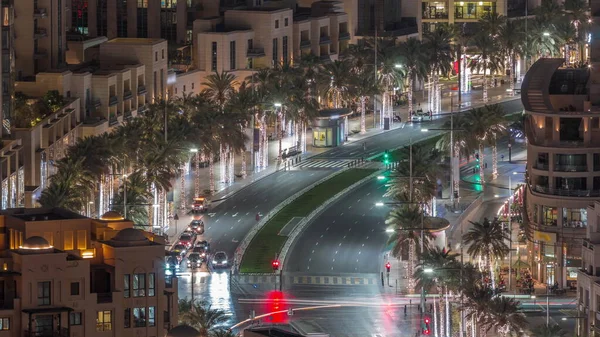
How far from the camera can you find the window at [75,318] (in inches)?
5123

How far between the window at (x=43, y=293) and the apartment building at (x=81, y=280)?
0.05 metres

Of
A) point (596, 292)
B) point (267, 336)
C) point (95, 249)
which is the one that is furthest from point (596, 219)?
point (267, 336)

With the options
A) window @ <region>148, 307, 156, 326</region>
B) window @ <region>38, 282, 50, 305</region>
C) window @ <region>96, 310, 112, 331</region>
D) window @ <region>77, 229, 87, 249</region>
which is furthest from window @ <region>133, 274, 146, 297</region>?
window @ <region>77, 229, 87, 249</region>

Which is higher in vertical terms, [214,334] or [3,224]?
[3,224]

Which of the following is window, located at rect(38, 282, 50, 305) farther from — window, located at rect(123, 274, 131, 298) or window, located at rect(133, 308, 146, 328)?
window, located at rect(133, 308, 146, 328)

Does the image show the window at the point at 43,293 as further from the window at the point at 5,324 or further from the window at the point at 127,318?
the window at the point at 127,318

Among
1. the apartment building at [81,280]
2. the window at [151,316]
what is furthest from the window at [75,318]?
the window at [151,316]

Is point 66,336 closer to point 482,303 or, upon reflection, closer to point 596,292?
point 596,292

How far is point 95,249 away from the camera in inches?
5379

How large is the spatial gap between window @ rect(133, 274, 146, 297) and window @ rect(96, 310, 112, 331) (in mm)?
1927

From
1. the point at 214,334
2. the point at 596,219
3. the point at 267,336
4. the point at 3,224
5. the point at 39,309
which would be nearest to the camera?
the point at 267,336

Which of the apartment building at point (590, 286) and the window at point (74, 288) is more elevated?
→ the window at point (74, 288)

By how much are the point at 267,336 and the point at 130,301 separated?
53.0ft

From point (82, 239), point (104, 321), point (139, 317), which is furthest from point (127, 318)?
point (82, 239)
